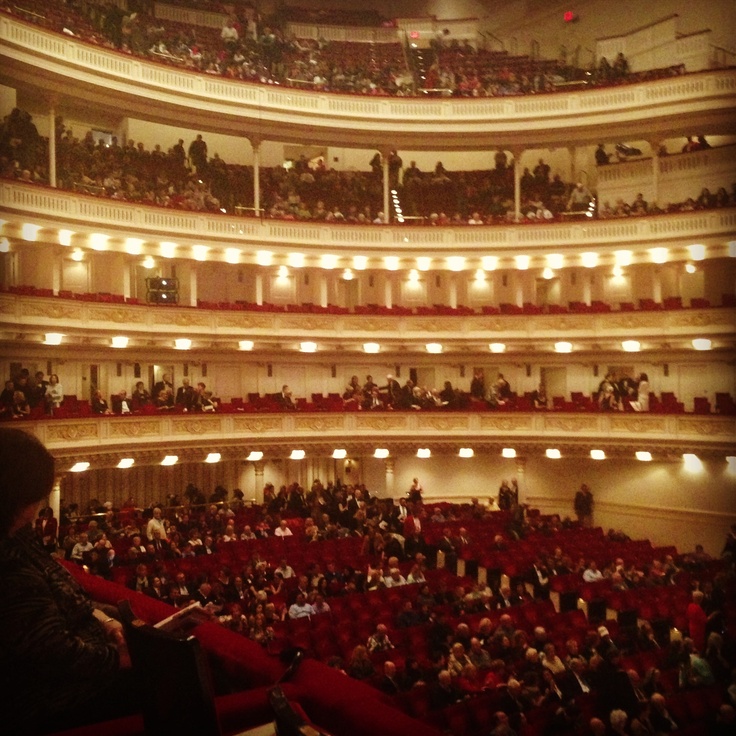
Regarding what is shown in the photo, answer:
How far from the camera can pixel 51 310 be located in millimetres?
17547

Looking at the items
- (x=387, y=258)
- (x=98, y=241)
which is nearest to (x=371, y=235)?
(x=387, y=258)

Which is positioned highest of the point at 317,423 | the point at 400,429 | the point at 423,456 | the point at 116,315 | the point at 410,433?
the point at 116,315

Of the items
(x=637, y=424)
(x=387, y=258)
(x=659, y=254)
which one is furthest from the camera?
(x=387, y=258)

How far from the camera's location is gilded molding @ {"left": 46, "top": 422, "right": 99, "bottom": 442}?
16.1 m

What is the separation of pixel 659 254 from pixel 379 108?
350 inches

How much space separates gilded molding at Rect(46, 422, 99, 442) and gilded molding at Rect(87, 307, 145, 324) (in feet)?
9.13

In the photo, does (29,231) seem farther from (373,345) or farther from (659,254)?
(659,254)

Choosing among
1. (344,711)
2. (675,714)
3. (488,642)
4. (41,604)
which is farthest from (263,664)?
(488,642)

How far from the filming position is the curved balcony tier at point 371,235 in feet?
62.1

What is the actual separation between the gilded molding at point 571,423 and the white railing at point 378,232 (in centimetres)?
487

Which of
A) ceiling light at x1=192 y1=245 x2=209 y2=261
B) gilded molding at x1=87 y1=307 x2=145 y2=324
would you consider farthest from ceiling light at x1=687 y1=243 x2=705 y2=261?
gilded molding at x1=87 y1=307 x2=145 y2=324

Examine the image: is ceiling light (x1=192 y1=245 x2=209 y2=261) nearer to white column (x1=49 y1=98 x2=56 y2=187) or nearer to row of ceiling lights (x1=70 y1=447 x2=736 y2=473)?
white column (x1=49 y1=98 x2=56 y2=187)

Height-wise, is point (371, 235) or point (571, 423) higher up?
point (371, 235)

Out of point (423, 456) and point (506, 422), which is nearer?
point (506, 422)
